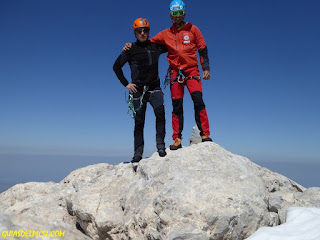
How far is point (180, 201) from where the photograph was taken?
5746 millimetres

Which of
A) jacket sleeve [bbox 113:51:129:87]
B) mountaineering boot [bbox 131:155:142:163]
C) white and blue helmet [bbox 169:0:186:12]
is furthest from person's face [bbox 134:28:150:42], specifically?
mountaineering boot [bbox 131:155:142:163]

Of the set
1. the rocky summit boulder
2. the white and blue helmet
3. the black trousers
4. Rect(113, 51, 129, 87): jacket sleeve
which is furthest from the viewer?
Rect(113, 51, 129, 87): jacket sleeve

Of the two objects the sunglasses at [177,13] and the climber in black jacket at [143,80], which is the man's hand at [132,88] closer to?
the climber in black jacket at [143,80]

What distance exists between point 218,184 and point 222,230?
98cm

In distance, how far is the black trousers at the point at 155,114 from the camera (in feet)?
27.9

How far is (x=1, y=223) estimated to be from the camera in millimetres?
4828

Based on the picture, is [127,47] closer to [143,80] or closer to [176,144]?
[143,80]

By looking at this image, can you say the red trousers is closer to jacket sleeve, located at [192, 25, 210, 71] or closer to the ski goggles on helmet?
jacket sleeve, located at [192, 25, 210, 71]

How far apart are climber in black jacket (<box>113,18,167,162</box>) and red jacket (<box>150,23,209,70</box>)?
1.17ft

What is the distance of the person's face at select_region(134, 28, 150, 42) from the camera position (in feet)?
27.7

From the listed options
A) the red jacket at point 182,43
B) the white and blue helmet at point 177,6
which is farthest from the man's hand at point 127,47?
the white and blue helmet at point 177,6

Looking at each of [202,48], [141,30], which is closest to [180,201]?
[202,48]

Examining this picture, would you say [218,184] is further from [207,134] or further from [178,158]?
[207,134]

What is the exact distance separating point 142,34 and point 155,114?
7.62 ft
